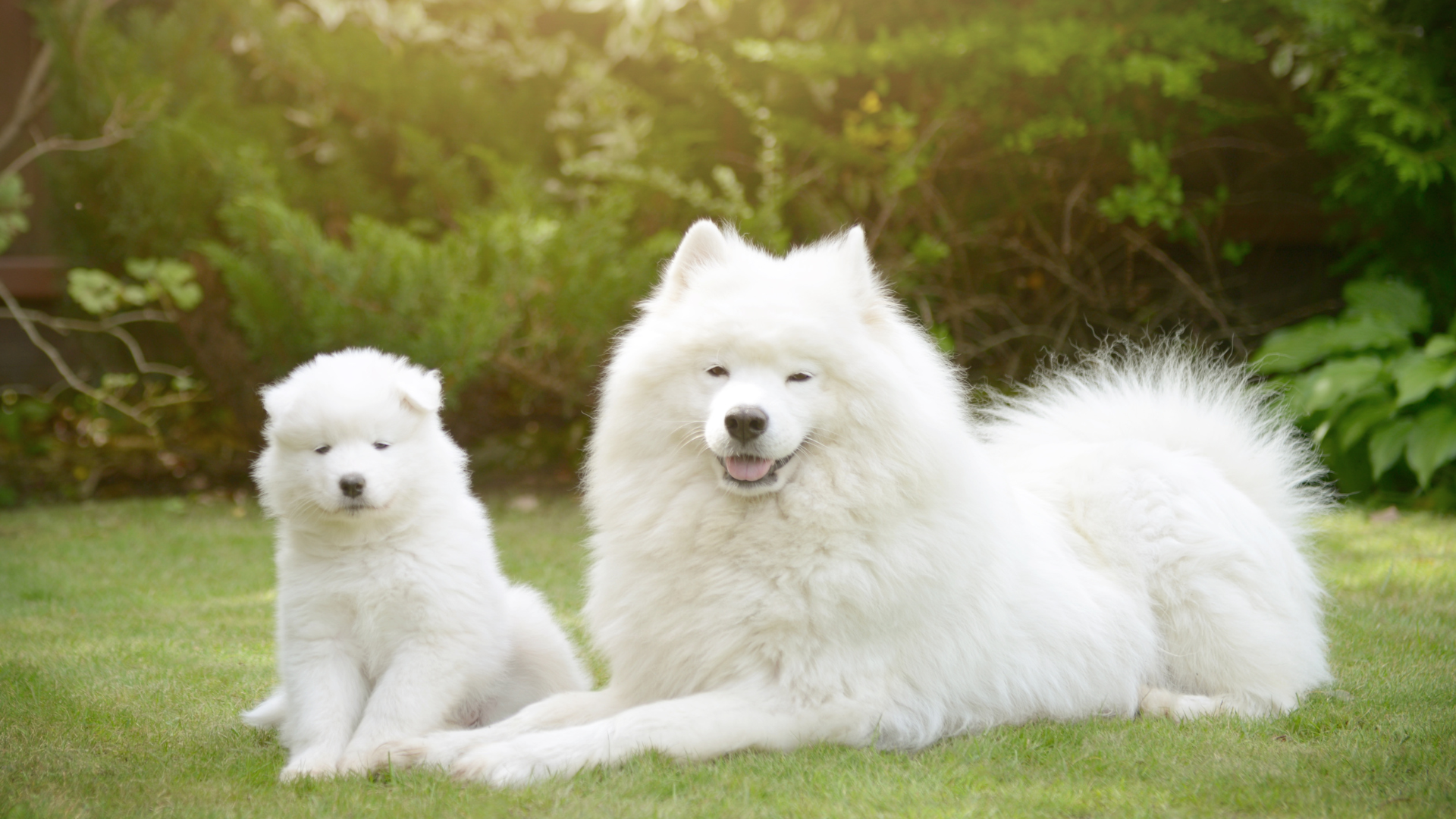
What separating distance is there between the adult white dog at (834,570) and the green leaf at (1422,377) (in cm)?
370

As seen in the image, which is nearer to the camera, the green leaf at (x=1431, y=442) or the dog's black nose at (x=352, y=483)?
the dog's black nose at (x=352, y=483)

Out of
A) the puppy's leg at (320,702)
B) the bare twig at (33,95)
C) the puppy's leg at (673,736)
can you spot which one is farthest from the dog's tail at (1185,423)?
the bare twig at (33,95)

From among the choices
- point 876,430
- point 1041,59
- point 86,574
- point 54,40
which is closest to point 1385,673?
point 876,430

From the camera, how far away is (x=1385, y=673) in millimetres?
3740

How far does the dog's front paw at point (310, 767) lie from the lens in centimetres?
280

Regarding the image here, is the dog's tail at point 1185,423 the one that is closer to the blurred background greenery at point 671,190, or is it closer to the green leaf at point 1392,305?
the blurred background greenery at point 671,190

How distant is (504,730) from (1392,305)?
255 inches

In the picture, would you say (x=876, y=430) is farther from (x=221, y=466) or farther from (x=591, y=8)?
(x=221, y=466)

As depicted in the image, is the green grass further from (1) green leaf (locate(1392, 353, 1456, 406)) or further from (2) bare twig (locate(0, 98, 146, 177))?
(2) bare twig (locate(0, 98, 146, 177))

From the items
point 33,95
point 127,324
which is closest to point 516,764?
point 127,324

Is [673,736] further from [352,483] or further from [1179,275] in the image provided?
[1179,275]

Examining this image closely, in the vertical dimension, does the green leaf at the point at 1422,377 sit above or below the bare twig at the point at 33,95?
above

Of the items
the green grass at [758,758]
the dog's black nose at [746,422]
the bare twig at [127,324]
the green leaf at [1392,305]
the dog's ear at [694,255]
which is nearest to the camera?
the green grass at [758,758]

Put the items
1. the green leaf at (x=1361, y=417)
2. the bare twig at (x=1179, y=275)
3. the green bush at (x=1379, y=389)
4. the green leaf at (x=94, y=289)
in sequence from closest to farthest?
the green bush at (x=1379, y=389)
the green leaf at (x=1361, y=417)
the green leaf at (x=94, y=289)
the bare twig at (x=1179, y=275)
